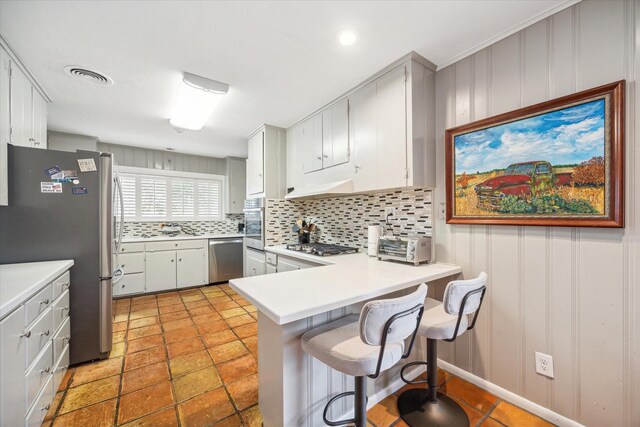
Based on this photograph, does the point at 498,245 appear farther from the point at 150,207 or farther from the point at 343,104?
the point at 150,207

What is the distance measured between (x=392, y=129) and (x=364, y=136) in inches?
12.3

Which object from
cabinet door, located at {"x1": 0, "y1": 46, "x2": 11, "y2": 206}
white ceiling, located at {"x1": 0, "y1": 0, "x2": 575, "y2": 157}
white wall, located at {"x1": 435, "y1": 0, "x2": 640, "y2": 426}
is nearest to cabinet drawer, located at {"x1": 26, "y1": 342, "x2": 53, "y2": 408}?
cabinet door, located at {"x1": 0, "y1": 46, "x2": 11, "y2": 206}

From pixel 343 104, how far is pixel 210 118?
166 centimetres

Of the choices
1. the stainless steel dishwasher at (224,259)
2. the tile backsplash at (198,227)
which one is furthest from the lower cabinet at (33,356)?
the tile backsplash at (198,227)

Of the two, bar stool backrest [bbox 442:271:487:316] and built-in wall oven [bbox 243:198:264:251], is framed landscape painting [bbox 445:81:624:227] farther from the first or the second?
built-in wall oven [bbox 243:198:264:251]

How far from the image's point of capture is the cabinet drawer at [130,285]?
12.4 feet

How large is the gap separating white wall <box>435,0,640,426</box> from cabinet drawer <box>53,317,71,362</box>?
2838 mm

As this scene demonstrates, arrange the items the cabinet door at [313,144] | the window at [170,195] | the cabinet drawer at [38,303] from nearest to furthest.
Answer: the cabinet drawer at [38,303], the cabinet door at [313,144], the window at [170,195]

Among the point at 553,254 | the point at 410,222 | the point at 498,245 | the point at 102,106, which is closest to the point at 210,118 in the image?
the point at 102,106

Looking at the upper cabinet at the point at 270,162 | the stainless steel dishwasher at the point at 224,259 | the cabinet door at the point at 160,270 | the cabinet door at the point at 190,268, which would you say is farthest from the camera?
the stainless steel dishwasher at the point at 224,259

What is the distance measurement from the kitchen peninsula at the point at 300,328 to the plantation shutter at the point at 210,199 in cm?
393

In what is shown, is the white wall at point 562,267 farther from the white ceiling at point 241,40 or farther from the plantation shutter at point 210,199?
the plantation shutter at point 210,199

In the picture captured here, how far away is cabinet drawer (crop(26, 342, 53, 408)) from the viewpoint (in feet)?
4.45

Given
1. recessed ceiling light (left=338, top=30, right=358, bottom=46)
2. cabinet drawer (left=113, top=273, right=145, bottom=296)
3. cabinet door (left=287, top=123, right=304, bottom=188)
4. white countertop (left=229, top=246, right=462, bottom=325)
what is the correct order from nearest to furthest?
white countertop (left=229, top=246, right=462, bottom=325)
recessed ceiling light (left=338, top=30, right=358, bottom=46)
cabinet door (left=287, top=123, right=304, bottom=188)
cabinet drawer (left=113, top=273, right=145, bottom=296)
